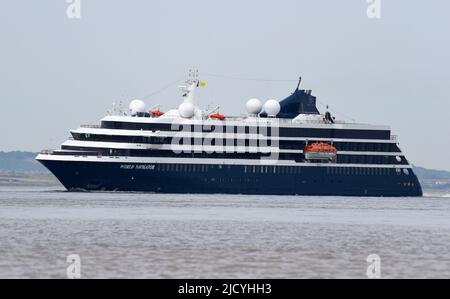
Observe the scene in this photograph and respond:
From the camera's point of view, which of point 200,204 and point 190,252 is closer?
point 190,252

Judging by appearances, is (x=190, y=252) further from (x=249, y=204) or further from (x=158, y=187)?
(x=158, y=187)

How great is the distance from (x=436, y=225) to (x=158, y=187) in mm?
46740

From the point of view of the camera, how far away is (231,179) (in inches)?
4488

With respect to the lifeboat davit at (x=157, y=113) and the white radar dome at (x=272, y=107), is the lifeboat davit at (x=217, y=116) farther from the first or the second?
the white radar dome at (x=272, y=107)

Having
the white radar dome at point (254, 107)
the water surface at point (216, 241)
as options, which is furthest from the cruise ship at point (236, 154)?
the water surface at point (216, 241)

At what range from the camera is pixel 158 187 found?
11175 cm

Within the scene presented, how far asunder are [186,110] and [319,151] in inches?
555

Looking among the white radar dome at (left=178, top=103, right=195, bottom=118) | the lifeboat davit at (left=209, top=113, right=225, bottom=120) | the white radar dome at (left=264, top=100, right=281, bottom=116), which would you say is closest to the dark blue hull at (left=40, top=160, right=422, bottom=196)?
the lifeboat davit at (left=209, top=113, right=225, bottom=120)

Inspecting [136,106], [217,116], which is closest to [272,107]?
[217,116]

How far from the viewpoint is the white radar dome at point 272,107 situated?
12094cm

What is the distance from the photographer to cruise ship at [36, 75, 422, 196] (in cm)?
10981

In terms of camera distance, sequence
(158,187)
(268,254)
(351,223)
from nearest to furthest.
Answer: (268,254) → (351,223) → (158,187)
